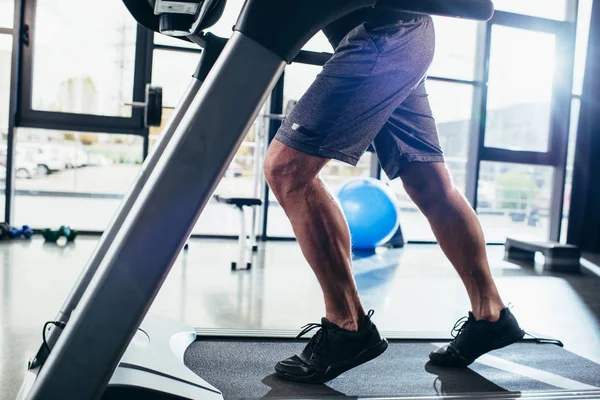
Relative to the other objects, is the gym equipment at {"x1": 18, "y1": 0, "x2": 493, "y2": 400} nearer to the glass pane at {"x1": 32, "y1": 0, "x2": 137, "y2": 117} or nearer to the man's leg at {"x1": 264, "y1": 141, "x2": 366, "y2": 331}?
the man's leg at {"x1": 264, "y1": 141, "x2": 366, "y2": 331}

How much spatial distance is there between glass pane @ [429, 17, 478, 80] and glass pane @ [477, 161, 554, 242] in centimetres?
83

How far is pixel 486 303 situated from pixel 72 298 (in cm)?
97

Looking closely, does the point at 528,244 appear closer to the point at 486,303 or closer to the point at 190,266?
the point at 190,266

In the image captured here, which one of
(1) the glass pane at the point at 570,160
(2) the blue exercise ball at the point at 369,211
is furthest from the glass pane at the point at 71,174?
(1) the glass pane at the point at 570,160

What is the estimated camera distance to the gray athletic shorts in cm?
104

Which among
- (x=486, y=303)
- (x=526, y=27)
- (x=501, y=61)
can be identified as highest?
(x=526, y=27)

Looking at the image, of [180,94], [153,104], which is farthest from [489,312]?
[180,94]

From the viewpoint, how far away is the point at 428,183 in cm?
128

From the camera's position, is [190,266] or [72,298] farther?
[190,266]

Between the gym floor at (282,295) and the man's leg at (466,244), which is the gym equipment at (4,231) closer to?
the gym floor at (282,295)

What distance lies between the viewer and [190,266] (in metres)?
2.82

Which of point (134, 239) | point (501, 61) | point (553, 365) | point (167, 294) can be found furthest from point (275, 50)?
point (501, 61)

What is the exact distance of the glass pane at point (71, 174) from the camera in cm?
398

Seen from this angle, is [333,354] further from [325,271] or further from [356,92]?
[356,92]
